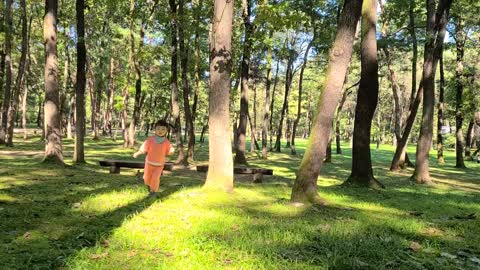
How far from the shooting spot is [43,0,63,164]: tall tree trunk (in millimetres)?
14008

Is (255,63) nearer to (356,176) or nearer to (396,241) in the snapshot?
(356,176)

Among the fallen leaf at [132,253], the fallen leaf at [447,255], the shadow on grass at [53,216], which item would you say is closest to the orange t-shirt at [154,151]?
the shadow on grass at [53,216]

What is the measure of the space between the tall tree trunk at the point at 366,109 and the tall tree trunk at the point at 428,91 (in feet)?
15.5

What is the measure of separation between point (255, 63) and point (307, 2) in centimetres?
1163

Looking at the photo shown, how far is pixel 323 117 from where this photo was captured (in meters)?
8.46

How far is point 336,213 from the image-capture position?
7617mm

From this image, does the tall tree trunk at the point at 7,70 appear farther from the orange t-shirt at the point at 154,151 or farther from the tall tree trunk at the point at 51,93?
the orange t-shirt at the point at 154,151

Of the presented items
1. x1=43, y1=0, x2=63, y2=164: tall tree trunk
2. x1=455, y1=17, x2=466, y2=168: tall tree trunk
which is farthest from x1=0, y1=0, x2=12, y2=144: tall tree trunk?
x1=455, y1=17, x2=466, y2=168: tall tree trunk

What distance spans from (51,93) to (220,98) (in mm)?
7791

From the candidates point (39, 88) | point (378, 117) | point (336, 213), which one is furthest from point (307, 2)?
point (378, 117)

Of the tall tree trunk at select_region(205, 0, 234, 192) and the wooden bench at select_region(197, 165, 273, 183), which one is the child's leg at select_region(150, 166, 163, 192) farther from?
the wooden bench at select_region(197, 165, 273, 183)

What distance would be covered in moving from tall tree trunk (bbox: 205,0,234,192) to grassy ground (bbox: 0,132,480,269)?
0.56m

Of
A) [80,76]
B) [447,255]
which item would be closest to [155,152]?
Answer: [447,255]

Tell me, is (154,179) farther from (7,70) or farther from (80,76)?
(7,70)
